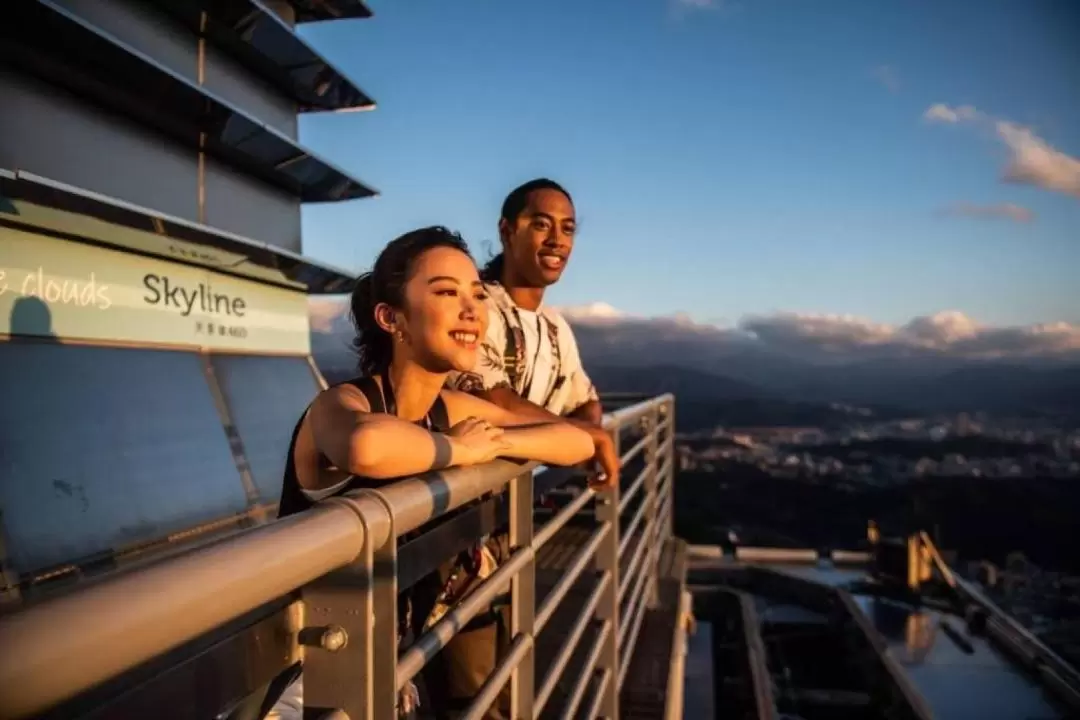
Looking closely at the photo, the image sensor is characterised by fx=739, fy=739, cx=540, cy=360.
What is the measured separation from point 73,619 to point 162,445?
6378 mm

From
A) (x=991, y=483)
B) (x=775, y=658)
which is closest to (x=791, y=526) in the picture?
(x=991, y=483)

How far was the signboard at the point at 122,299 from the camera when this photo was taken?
189 inches

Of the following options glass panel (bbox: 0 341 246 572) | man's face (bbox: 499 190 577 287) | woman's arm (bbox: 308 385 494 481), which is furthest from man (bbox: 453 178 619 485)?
glass panel (bbox: 0 341 246 572)

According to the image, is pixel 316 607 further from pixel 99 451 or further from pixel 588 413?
pixel 99 451

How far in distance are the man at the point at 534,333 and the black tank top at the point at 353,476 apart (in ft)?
1.67

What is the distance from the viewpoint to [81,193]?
4.96 meters

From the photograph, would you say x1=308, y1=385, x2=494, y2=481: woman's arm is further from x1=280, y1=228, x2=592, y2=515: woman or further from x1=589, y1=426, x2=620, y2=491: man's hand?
x1=589, y1=426, x2=620, y2=491: man's hand

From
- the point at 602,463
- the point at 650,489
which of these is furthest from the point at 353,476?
the point at 650,489

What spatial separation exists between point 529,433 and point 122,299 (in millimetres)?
5287

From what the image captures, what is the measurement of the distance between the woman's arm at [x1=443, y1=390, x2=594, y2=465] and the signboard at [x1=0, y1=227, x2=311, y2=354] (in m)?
4.17

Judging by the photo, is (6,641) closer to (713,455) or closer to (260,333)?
(260,333)

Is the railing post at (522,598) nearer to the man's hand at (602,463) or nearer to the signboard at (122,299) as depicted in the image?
the man's hand at (602,463)

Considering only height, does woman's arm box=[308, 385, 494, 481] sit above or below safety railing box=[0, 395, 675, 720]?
above

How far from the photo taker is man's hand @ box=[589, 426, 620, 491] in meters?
2.39
